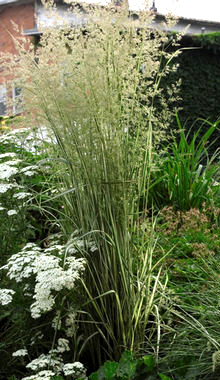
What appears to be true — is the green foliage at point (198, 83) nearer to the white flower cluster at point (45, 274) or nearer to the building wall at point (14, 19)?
the building wall at point (14, 19)

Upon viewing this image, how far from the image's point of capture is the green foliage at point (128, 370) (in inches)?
89.3

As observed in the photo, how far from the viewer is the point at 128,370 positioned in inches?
89.7

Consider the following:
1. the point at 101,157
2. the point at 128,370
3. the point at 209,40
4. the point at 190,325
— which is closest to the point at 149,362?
the point at 128,370

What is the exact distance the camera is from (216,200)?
185 inches

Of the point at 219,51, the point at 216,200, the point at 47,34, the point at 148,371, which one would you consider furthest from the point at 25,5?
the point at 148,371

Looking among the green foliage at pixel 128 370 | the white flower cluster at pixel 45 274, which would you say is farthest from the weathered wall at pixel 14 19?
the green foliage at pixel 128 370

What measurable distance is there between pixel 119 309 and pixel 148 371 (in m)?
0.32

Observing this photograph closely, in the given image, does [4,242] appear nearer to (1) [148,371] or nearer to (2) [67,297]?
(2) [67,297]

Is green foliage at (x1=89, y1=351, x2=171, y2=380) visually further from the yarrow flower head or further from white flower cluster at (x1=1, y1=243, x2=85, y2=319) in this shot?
the yarrow flower head

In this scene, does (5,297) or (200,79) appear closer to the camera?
(5,297)

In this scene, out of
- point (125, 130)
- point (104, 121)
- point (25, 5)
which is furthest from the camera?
point (25, 5)

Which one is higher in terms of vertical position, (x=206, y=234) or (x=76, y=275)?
(x=76, y=275)

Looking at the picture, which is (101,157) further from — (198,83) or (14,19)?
(14,19)

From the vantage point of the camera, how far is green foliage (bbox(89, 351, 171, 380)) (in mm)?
2268
